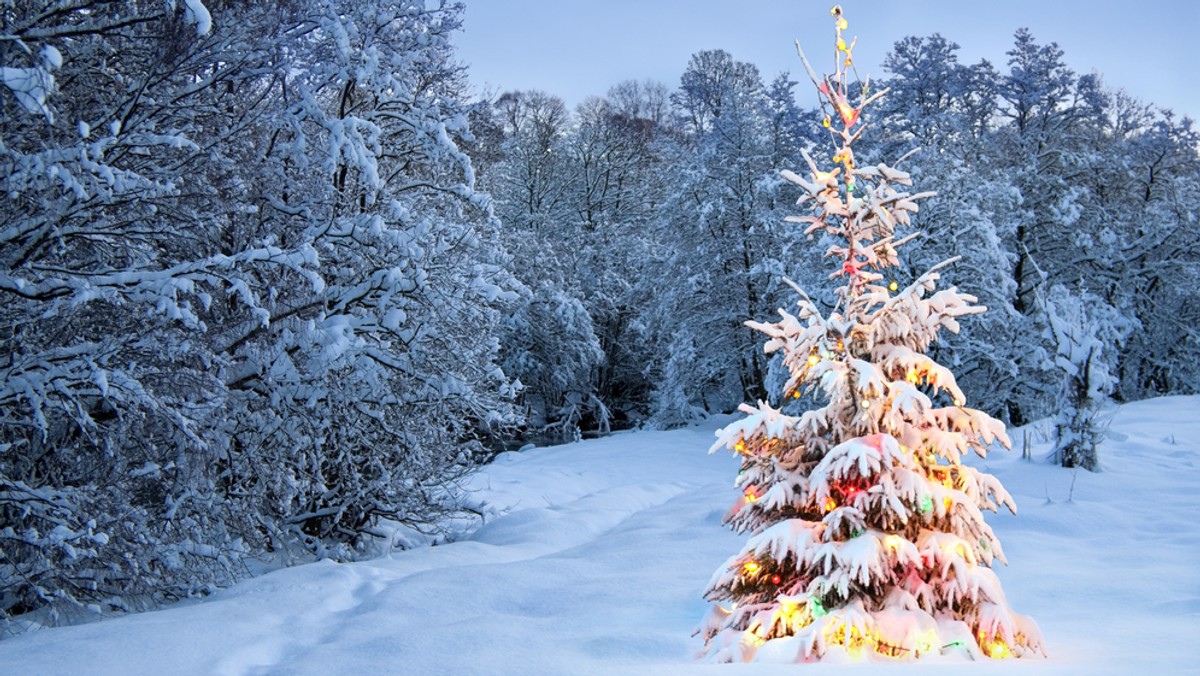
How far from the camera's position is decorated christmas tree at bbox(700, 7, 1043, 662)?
4.05 metres

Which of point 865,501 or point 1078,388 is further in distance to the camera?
point 1078,388

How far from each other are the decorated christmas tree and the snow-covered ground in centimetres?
31

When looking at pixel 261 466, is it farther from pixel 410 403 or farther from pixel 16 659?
pixel 16 659

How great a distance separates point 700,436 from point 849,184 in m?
17.7

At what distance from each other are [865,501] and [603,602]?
105 inches

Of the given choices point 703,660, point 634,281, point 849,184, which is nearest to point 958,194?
point 634,281

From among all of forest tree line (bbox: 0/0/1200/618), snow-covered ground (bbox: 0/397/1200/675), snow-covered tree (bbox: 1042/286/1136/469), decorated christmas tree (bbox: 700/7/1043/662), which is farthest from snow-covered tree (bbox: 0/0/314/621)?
snow-covered tree (bbox: 1042/286/1136/469)

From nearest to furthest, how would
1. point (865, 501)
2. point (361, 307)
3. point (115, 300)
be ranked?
point (865, 501)
point (115, 300)
point (361, 307)

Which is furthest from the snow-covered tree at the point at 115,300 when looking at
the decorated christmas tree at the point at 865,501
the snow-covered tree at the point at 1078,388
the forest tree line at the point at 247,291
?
the snow-covered tree at the point at 1078,388

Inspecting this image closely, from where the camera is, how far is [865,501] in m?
4.20

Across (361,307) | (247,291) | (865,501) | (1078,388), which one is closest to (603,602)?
(865,501)

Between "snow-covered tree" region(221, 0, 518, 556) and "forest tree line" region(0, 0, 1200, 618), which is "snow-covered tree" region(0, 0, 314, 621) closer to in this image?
"forest tree line" region(0, 0, 1200, 618)

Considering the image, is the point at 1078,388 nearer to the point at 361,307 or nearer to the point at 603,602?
the point at 603,602

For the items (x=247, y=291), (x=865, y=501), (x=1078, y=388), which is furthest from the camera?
(x=1078, y=388)
